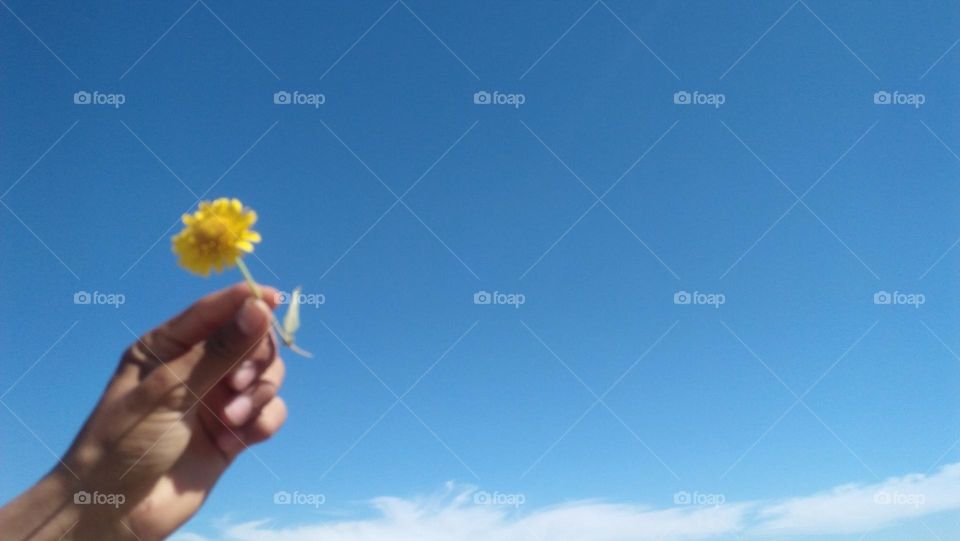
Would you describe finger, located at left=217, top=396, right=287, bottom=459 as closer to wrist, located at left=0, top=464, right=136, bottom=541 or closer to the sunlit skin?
the sunlit skin

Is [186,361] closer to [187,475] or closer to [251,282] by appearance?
[251,282]

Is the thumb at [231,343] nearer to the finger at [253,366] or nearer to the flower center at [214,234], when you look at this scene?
the finger at [253,366]

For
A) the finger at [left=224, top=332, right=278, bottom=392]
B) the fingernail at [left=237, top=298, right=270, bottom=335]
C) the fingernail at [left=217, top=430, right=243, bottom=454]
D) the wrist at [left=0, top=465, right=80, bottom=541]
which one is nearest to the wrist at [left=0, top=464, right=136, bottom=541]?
the wrist at [left=0, top=465, right=80, bottom=541]

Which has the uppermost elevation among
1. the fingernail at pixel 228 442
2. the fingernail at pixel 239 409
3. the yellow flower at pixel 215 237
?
the yellow flower at pixel 215 237

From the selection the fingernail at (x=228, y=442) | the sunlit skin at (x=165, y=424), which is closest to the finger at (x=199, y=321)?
the sunlit skin at (x=165, y=424)

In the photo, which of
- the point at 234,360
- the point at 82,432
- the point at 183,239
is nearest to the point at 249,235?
the point at 183,239

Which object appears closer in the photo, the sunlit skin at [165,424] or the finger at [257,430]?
the sunlit skin at [165,424]

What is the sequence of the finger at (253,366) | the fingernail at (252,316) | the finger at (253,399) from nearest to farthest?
the fingernail at (252,316)
the finger at (253,366)
the finger at (253,399)
